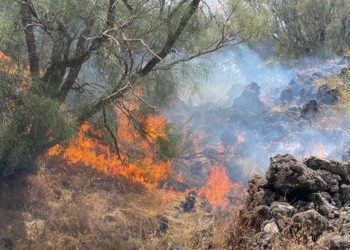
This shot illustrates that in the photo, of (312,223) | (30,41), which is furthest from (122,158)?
(312,223)

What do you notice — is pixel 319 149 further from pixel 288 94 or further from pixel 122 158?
pixel 122 158

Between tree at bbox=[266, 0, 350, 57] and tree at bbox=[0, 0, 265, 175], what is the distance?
1032cm

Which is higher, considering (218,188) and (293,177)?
(218,188)

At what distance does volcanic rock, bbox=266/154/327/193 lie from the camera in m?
4.50

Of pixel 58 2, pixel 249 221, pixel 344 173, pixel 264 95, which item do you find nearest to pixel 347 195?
pixel 344 173

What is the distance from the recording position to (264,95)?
16797mm

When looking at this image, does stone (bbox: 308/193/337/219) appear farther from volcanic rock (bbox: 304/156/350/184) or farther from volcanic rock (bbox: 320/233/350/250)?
volcanic rock (bbox: 320/233/350/250)

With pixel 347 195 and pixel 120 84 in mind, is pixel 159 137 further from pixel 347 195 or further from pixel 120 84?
pixel 347 195

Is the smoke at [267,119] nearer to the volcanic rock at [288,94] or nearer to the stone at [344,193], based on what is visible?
the volcanic rock at [288,94]

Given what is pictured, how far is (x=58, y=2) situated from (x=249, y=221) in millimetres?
4063

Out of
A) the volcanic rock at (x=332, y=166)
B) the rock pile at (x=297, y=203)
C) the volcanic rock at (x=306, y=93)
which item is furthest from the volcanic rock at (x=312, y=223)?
the volcanic rock at (x=306, y=93)

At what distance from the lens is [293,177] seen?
4.54 metres

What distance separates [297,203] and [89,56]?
3.83 m

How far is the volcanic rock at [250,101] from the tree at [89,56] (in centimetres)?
758
